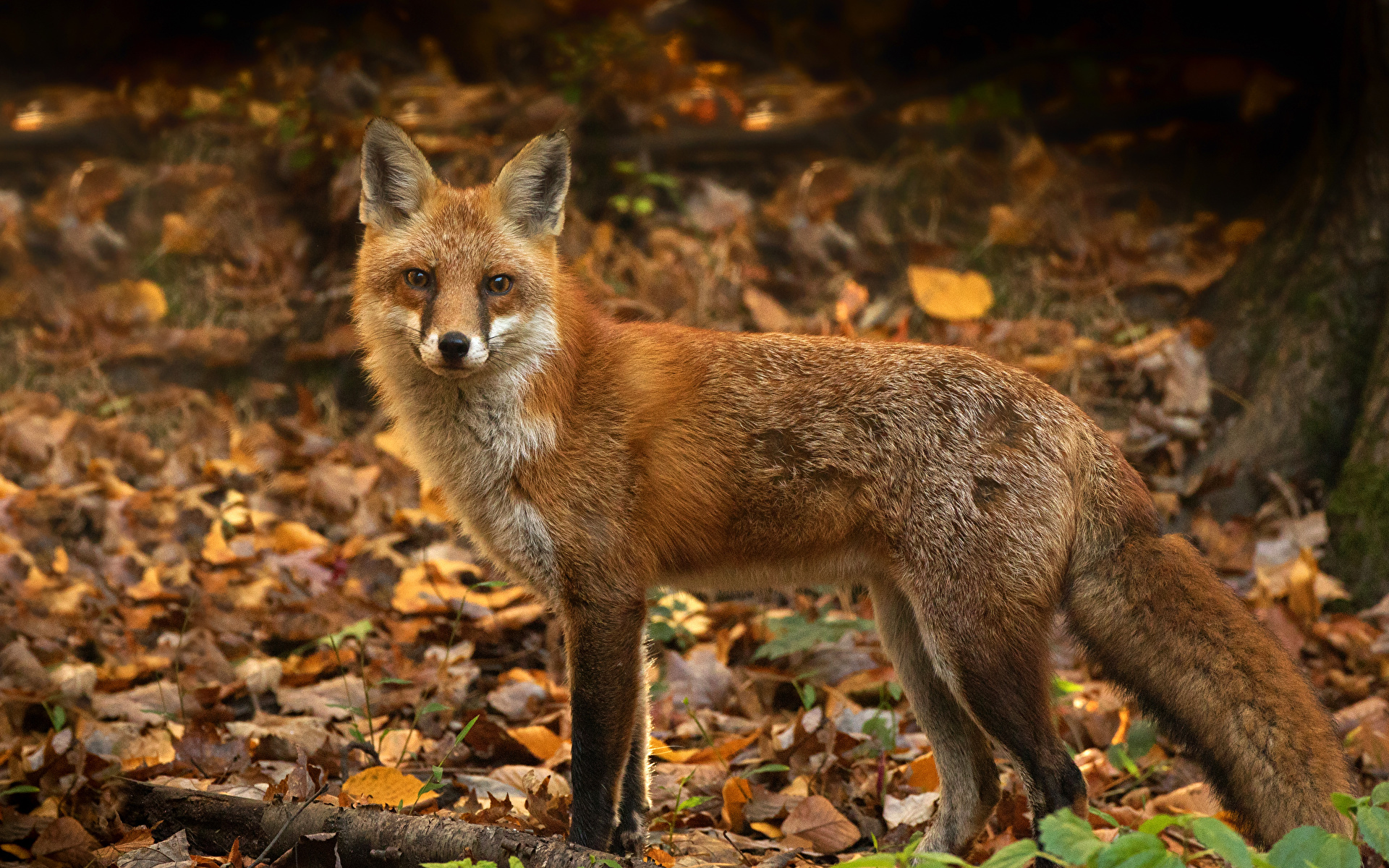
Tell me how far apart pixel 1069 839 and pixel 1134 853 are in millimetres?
122

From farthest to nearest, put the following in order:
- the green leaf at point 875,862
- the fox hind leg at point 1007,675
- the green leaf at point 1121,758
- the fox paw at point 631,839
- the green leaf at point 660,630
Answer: the green leaf at point 660,630 → the green leaf at point 1121,758 → the fox paw at point 631,839 → the fox hind leg at point 1007,675 → the green leaf at point 875,862

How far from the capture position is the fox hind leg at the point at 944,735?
3357mm

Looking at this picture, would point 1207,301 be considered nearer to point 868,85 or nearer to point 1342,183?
point 1342,183

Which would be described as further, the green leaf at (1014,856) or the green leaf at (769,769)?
the green leaf at (769,769)

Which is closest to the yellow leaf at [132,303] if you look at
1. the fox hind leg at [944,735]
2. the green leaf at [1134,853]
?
the fox hind leg at [944,735]

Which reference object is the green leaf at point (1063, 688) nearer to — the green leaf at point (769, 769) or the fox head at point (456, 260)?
the green leaf at point (769, 769)

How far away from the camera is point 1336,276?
5461mm

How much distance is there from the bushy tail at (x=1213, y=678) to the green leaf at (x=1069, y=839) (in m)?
1.20

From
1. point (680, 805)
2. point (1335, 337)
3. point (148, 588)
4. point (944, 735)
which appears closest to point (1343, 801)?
point (944, 735)

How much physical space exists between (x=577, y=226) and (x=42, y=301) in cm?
355

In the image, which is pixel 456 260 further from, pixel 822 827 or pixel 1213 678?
pixel 1213 678

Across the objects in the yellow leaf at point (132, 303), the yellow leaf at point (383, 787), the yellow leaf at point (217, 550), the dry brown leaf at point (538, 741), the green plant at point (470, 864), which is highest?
the yellow leaf at point (132, 303)

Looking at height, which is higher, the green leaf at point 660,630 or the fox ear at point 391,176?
the fox ear at point 391,176

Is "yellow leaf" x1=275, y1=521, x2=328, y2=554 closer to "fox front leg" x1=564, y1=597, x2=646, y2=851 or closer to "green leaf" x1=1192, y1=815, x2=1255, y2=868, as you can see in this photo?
"fox front leg" x1=564, y1=597, x2=646, y2=851
